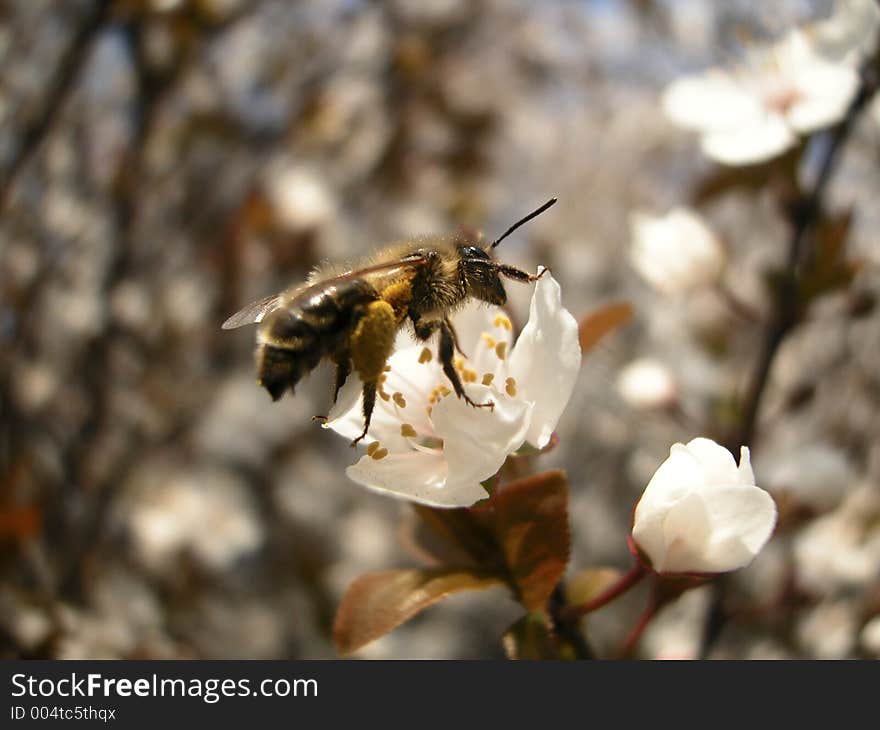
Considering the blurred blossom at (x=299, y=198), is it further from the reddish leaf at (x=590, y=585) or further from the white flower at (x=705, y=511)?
the white flower at (x=705, y=511)

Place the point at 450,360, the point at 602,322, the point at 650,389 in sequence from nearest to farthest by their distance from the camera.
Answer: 1. the point at 450,360
2. the point at 602,322
3. the point at 650,389

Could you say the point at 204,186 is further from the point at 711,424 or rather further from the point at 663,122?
the point at 663,122

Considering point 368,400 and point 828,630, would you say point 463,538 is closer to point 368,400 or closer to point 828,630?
point 368,400

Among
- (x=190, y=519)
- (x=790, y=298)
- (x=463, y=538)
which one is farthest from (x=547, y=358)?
(x=190, y=519)

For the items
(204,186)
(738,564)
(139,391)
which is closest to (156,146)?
(204,186)

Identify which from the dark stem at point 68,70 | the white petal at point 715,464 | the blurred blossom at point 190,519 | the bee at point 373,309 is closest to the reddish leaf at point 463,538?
the bee at point 373,309

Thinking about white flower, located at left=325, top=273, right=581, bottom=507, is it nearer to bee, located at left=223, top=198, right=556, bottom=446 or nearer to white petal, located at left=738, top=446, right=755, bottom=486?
bee, located at left=223, top=198, right=556, bottom=446
